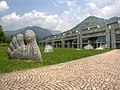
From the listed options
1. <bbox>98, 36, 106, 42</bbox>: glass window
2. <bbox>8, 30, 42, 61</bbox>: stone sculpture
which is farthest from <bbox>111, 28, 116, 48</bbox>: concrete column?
<bbox>8, 30, 42, 61</bbox>: stone sculpture

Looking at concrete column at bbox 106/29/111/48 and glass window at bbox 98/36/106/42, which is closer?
concrete column at bbox 106/29/111/48

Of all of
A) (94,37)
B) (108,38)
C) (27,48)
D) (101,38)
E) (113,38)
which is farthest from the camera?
(94,37)

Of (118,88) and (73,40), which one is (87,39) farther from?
(118,88)

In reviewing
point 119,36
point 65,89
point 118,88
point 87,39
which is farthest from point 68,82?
point 87,39

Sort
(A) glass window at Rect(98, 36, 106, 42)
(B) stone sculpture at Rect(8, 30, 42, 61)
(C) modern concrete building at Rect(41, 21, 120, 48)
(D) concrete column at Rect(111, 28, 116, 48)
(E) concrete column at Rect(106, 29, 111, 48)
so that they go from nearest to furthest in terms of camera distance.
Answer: (B) stone sculpture at Rect(8, 30, 42, 61)
(D) concrete column at Rect(111, 28, 116, 48)
(C) modern concrete building at Rect(41, 21, 120, 48)
(E) concrete column at Rect(106, 29, 111, 48)
(A) glass window at Rect(98, 36, 106, 42)

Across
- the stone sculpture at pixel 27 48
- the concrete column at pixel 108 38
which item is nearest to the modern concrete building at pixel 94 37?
the concrete column at pixel 108 38

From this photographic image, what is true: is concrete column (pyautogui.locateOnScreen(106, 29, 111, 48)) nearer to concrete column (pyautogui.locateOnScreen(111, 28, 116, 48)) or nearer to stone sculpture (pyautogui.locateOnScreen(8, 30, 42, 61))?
concrete column (pyautogui.locateOnScreen(111, 28, 116, 48))

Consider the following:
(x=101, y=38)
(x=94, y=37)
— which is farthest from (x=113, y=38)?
(x=94, y=37)

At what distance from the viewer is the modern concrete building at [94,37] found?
70.6 metres

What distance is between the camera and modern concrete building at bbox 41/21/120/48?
70606 mm

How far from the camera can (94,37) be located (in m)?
85.7

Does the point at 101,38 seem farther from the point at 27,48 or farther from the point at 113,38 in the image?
the point at 27,48

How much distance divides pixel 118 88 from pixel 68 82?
1.85m

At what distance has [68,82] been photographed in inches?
302
